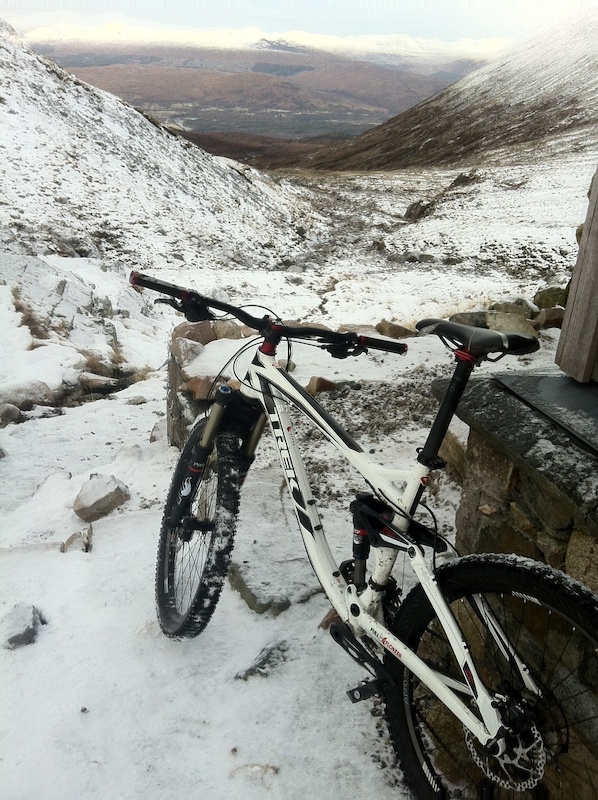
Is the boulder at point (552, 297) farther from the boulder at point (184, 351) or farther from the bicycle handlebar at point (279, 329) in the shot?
the bicycle handlebar at point (279, 329)

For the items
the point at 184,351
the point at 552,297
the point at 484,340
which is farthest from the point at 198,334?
the point at 552,297

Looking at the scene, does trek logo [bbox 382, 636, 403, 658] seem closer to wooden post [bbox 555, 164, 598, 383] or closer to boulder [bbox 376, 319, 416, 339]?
wooden post [bbox 555, 164, 598, 383]

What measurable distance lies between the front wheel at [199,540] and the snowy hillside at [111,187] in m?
10.6

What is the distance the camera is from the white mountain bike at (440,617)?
1613 millimetres

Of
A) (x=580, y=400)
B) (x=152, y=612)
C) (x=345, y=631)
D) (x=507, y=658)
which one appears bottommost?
(x=152, y=612)

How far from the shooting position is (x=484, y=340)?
5.42 feet

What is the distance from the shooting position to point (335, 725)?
7.98 ft

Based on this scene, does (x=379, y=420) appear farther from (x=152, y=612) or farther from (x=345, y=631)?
(x=345, y=631)

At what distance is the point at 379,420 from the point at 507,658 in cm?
316

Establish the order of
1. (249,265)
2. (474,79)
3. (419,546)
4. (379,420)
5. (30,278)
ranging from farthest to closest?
(474,79) < (249,265) < (30,278) < (379,420) < (419,546)

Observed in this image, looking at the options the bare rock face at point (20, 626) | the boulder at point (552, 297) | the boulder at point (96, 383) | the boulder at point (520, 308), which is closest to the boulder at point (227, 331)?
the boulder at point (96, 383)

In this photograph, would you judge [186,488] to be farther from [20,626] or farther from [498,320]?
[498,320]

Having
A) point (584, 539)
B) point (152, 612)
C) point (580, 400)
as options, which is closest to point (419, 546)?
point (584, 539)

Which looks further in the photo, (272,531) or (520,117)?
(520,117)
